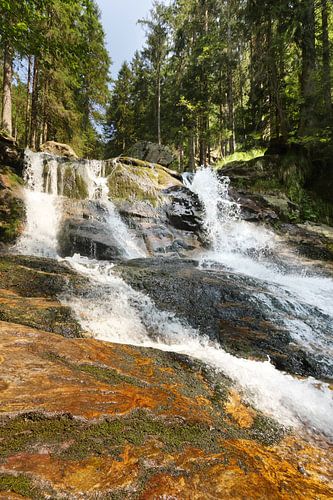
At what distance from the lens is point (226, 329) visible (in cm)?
471

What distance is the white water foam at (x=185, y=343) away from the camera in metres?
3.06

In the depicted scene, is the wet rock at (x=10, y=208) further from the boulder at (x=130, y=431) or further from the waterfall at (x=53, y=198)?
the boulder at (x=130, y=431)

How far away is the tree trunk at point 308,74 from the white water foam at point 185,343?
35.9ft

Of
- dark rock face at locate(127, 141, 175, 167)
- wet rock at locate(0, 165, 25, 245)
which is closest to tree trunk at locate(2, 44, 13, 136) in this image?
wet rock at locate(0, 165, 25, 245)

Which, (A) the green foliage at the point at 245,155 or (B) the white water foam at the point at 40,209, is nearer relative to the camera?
(B) the white water foam at the point at 40,209

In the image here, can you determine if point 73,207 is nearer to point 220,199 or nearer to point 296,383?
point 220,199

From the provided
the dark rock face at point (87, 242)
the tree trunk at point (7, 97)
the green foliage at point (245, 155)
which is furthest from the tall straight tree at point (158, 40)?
the dark rock face at point (87, 242)

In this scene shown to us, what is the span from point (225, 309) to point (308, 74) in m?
12.5

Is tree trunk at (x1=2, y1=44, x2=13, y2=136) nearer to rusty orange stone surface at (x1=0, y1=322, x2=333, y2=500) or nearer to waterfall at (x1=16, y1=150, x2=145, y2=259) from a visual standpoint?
waterfall at (x1=16, y1=150, x2=145, y2=259)

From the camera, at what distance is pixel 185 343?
4.44m

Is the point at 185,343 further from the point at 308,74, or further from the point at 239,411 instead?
the point at 308,74

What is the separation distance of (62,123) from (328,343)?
17.7 m

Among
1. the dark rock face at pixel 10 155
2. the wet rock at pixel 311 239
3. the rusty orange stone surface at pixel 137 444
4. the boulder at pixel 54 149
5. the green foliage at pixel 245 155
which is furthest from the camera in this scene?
the green foliage at pixel 245 155

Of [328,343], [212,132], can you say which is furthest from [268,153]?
[328,343]
